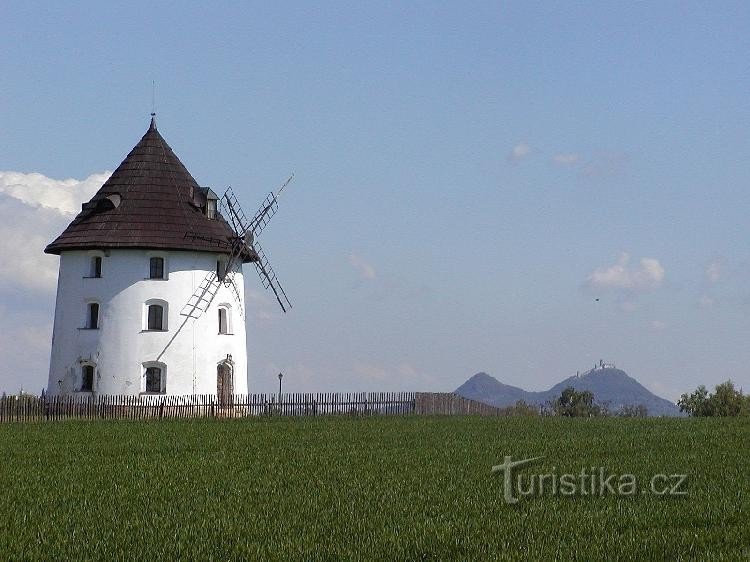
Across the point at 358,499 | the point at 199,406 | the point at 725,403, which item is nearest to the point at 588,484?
the point at 358,499

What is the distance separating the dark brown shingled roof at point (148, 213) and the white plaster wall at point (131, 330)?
24.4 inches

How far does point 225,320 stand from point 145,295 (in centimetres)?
400

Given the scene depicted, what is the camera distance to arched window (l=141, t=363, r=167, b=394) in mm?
48219

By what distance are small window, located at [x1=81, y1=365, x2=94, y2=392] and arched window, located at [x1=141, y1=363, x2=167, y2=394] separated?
2288 mm

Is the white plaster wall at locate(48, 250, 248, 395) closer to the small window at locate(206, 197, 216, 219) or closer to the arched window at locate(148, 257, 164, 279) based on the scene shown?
the arched window at locate(148, 257, 164, 279)

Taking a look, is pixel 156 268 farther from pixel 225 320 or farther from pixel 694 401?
pixel 694 401

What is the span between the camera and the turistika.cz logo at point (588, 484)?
18891 millimetres

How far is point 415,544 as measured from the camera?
14.7 m

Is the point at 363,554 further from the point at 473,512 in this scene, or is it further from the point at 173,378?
the point at 173,378

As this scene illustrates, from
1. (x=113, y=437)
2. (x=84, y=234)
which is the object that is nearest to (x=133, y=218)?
(x=84, y=234)

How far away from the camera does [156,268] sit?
48.9 meters

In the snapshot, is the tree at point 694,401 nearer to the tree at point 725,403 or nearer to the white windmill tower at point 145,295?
the tree at point 725,403

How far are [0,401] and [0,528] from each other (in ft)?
91.7

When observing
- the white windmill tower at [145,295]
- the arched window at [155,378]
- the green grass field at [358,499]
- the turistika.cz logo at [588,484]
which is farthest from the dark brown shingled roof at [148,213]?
the turistika.cz logo at [588,484]
